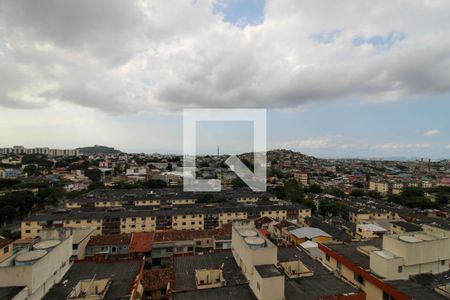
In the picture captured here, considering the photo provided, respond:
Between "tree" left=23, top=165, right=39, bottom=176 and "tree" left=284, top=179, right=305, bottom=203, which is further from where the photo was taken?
"tree" left=23, top=165, right=39, bottom=176

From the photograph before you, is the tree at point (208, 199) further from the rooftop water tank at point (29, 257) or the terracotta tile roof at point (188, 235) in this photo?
the rooftop water tank at point (29, 257)

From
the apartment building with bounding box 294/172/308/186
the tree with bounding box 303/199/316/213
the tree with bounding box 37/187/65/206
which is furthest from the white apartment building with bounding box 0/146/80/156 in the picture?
the tree with bounding box 303/199/316/213

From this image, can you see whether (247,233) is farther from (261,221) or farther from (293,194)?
(293,194)

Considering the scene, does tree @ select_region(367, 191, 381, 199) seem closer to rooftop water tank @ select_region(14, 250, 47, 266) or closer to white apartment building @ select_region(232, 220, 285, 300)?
white apartment building @ select_region(232, 220, 285, 300)

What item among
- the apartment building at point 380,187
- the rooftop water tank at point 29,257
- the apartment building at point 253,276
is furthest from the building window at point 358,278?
the apartment building at point 380,187

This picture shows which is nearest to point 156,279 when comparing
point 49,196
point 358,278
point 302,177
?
point 358,278
